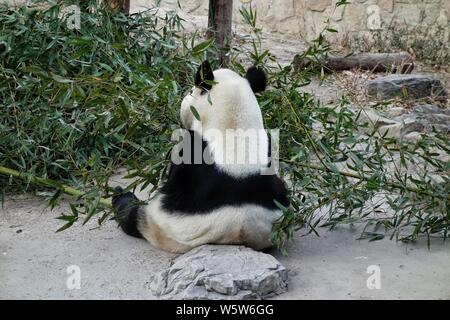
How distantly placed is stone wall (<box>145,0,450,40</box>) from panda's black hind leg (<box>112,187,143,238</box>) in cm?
524

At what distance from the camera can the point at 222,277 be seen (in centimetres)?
337

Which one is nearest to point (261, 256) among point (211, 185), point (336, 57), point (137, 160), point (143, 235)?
point (211, 185)

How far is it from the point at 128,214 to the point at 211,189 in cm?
70

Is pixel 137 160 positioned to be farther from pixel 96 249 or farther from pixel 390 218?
pixel 390 218

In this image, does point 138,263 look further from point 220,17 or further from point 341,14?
point 341,14

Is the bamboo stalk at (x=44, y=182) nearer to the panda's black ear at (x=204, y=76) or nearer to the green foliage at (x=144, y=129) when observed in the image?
the green foliage at (x=144, y=129)

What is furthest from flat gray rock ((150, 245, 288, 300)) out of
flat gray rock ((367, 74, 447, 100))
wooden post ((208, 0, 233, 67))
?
flat gray rock ((367, 74, 447, 100))

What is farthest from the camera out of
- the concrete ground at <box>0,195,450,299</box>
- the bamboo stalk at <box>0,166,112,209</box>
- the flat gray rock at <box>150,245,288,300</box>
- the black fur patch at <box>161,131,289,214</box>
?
the bamboo stalk at <box>0,166,112,209</box>

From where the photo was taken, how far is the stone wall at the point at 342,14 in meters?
9.20

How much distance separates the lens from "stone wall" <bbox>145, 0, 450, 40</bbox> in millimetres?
9195

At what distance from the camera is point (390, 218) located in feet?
13.8

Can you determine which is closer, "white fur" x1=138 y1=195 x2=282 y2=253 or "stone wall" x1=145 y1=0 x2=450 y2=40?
"white fur" x1=138 y1=195 x2=282 y2=253

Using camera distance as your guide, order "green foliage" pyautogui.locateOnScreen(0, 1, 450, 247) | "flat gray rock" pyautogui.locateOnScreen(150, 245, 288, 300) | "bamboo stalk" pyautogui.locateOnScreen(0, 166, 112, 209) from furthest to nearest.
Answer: "bamboo stalk" pyautogui.locateOnScreen(0, 166, 112, 209)
"green foliage" pyautogui.locateOnScreen(0, 1, 450, 247)
"flat gray rock" pyautogui.locateOnScreen(150, 245, 288, 300)

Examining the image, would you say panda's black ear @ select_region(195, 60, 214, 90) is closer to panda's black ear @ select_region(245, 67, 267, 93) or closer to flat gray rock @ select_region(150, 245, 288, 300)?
panda's black ear @ select_region(245, 67, 267, 93)
